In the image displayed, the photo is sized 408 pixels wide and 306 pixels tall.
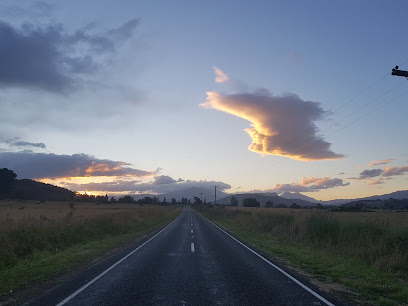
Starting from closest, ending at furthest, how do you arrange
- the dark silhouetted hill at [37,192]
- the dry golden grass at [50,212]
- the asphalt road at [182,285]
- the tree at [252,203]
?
the asphalt road at [182,285], the dry golden grass at [50,212], the dark silhouetted hill at [37,192], the tree at [252,203]

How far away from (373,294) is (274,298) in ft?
8.88

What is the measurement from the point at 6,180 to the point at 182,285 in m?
134

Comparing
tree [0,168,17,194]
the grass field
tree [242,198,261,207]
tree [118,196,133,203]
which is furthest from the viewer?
tree [118,196,133,203]

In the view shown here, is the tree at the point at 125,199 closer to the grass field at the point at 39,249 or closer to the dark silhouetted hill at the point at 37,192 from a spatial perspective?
the dark silhouetted hill at the point at 37,192

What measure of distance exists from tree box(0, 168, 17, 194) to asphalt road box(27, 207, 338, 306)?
12887 centimetres

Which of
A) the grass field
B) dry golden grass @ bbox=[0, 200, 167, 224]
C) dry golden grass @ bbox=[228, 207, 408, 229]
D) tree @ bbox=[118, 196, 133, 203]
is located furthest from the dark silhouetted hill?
the grass field

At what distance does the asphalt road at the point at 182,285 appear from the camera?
272 inches

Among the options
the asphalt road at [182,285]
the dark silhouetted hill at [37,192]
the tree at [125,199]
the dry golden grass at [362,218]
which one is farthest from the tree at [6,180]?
the asphalt road at [182,285]

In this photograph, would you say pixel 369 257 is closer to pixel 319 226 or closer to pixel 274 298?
pixel 319 226

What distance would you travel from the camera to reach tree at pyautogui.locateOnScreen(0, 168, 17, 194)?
393 ft

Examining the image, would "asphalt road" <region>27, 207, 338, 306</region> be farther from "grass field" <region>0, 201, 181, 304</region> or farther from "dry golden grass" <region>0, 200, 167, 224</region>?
"dry golden grass" <region>0, 200, 167, 224</region>

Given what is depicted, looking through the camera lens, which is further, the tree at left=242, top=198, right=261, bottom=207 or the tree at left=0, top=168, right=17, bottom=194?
the tree at left=242, top=198, right=261, bottom=207

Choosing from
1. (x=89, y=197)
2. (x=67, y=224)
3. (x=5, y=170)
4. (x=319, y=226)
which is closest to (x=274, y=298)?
(x=319, y=226)

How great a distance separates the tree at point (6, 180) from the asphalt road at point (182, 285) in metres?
129
